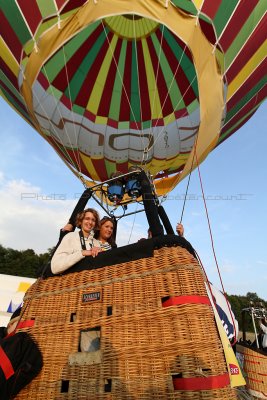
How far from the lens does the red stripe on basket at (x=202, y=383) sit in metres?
1.21

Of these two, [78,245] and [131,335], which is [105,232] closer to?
[78,245]

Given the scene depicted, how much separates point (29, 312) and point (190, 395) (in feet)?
3.21

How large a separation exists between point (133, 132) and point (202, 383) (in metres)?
4.59

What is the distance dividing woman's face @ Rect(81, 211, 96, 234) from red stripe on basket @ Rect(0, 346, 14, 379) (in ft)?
3.21

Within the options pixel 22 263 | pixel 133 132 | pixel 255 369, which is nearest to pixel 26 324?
pixel 255 369

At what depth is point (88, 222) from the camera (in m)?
2.21

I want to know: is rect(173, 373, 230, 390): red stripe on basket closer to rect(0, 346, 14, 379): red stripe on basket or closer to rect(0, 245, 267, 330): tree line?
rect(0, 346, 14, 379): red stripe on basket

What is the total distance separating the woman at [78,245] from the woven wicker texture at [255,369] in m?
2.36

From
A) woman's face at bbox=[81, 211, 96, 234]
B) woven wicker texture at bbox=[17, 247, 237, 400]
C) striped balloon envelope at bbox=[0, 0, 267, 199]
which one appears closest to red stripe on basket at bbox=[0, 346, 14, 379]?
woven wicker texture at bbox=[17, 247, 237, 400]

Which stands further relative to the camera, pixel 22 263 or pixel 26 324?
pixel 22 263

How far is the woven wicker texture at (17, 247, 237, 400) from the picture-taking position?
1.27m

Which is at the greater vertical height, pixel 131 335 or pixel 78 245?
pixel 78 245

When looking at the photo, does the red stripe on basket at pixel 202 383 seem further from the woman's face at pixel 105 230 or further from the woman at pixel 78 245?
the woman's face at pixel 105 230

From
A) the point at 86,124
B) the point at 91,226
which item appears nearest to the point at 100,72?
the point at 86,124
